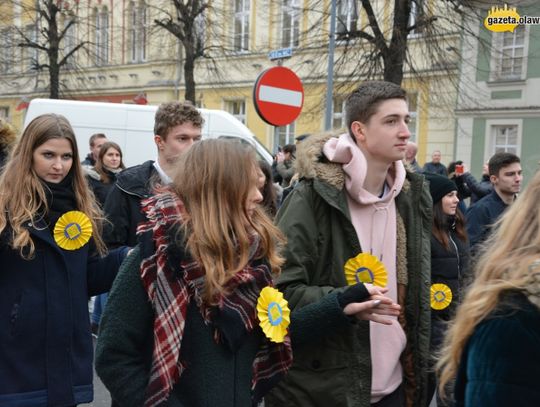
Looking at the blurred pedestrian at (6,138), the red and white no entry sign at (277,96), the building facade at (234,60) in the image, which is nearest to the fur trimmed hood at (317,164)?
the blurred pedestrian at (6,138)

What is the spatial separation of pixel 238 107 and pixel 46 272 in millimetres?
24862

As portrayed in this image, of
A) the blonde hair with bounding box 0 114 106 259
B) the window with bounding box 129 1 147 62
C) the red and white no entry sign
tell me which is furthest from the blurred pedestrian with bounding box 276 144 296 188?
the window with bounding box 129 1 147 62

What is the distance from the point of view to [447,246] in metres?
4.30

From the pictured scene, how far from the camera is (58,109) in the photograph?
44.6 ft

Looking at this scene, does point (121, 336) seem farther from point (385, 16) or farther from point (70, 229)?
point (385, 16)

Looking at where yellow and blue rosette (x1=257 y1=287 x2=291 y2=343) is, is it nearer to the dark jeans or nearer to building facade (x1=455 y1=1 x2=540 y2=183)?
the dark jeans

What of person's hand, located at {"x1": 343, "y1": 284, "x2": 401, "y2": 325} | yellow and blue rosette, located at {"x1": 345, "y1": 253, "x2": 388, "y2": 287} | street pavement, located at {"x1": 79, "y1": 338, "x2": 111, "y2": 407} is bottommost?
street pavement, located at {"x1": 79, "y1": 338, "x2": 111, "y2": 407}

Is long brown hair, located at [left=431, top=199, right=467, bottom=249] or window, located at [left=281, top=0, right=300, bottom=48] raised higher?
window, located at [left=281, top=0, right=300, bottom=48]

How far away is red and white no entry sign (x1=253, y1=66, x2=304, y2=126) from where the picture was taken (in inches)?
300

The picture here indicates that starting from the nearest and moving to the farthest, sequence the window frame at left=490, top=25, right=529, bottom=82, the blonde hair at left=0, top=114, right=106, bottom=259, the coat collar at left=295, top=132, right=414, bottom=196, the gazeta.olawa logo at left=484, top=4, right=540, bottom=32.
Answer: the coat collar at left=295, top=132, right=414, bottom=196 → the blonde hair at left=0, top=114, right=106, bottom=259 → the gazeta.olawa logo at left=484, top=4, right=540, bottom=32 → the window frame at left=490, top=25, right=529, bottom=82

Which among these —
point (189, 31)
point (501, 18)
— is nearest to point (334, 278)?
point (501, 18)

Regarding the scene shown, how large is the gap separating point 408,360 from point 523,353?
1.45 m

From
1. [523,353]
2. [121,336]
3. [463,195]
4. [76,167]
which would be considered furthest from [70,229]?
[463,195]

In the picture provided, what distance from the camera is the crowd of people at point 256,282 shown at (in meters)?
1.68
